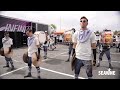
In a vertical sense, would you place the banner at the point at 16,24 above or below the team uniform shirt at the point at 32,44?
above

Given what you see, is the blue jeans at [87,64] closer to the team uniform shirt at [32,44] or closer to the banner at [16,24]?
the team uniform shirt at [32,44]

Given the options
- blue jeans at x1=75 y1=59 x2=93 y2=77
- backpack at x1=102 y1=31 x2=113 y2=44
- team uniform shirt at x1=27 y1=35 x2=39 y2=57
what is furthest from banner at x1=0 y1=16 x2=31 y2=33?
blue jeans at x1=75 y1=59 x2=93 y2=77

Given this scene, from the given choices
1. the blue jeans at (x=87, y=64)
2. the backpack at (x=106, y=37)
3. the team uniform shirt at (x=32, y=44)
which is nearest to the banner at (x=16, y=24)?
the backpack at (x=106, y=37)

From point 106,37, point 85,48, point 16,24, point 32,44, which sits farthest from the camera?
point 16,24

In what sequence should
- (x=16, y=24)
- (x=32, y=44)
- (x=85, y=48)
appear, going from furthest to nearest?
(x=16, y=24) → (x=32, y=44) → (x=85, y=48)

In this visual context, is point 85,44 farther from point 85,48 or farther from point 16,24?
point 16,24

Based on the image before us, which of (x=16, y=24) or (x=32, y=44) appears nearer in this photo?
(x=32, y=44)

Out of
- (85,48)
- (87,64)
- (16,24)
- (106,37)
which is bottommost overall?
(87,64)

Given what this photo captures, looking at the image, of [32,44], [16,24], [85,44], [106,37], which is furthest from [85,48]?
[16,24]

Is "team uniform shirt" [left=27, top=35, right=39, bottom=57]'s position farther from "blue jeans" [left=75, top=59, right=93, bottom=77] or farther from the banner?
the banner
